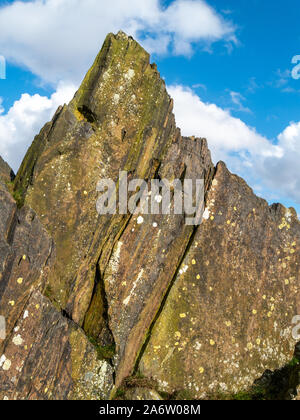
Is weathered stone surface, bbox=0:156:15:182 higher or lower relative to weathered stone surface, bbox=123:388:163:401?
higher

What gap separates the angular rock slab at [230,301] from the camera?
14.8m

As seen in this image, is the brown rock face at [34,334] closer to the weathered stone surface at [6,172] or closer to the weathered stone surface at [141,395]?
the weathered stone surface at [141,395]

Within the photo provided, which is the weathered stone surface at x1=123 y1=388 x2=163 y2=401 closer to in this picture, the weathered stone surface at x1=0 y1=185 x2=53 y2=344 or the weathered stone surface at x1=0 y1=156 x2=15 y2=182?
the weathered stone surface at x1=0 y1=185 x2=53 y2=344

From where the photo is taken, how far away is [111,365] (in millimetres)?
13625

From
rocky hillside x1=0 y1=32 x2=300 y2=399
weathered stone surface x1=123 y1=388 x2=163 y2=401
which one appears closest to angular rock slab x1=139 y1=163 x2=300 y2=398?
rocky hillside x1=0 y1=32 x2=300 y2=399

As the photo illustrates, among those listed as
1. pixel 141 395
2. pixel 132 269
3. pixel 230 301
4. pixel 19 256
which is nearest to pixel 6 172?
pixel 19 256

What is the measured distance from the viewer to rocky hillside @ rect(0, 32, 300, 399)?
41.7ft

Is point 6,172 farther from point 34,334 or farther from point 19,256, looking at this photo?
point 34,334

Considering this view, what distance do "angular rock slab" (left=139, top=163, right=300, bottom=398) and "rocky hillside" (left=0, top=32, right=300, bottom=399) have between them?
2.1 inches

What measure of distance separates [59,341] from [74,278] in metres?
2.57

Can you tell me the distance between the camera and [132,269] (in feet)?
49.2

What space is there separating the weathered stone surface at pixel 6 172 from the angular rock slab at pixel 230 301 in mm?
8728
